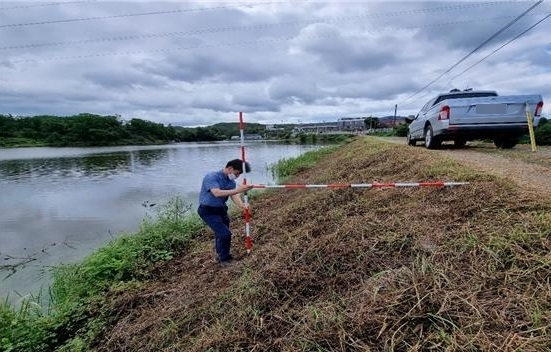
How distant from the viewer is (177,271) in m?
5.63

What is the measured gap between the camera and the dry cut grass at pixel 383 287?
2.41 metres

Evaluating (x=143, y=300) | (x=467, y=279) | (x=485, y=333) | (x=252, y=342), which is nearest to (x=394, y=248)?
(x=467, y=279)

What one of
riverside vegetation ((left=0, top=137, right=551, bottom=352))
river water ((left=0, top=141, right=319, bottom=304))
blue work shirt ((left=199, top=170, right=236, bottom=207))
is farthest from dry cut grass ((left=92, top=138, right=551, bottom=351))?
river water ((left=0, top=141, right=319, bottom=304))

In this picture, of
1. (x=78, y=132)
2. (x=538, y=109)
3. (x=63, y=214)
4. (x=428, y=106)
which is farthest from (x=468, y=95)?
(x=78, y=132)

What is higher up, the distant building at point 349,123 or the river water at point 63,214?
the distant building at point 349,123

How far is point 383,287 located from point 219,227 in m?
2.77

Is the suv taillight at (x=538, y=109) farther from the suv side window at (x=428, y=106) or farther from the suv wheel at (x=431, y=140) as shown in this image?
the suv side window at (x=428, y=106)

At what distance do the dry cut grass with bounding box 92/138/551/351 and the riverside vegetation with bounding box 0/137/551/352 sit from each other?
0.01 meters

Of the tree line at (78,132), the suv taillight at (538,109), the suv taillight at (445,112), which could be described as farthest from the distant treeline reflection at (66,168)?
the tree line at (78,132)

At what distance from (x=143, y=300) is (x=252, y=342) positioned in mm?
2262

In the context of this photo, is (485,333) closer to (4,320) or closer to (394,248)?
(394,248)

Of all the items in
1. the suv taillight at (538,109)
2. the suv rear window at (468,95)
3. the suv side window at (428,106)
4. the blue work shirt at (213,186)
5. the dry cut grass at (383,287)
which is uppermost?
the suv rear window at (468,95)

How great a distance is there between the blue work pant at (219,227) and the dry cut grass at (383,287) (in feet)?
1.00

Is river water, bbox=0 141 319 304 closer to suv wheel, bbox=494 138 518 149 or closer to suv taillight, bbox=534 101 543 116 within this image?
suv wheel, bbox=494 138 518 149
